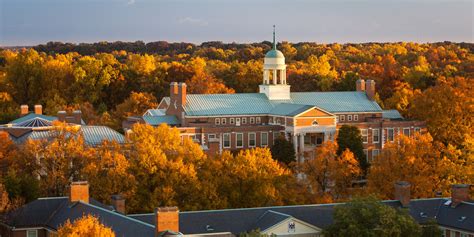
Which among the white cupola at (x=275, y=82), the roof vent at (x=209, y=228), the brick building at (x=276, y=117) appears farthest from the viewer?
the white cupola at (x=275, y=82)

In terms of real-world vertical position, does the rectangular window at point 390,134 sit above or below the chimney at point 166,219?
above

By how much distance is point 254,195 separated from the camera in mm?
70188

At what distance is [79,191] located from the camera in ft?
186

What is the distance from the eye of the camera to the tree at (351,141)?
313 ft

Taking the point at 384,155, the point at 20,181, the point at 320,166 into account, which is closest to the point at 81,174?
the point at 20,181

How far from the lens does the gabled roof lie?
52500 mm

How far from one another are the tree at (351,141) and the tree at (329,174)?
39.9ft

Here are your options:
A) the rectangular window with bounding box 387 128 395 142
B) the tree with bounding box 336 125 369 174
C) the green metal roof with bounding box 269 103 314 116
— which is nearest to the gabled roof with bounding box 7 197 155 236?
the tree with bounding box 336 125 369 174

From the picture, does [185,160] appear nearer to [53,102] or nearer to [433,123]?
[433,123]

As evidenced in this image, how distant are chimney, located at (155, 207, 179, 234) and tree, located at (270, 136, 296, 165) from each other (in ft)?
155

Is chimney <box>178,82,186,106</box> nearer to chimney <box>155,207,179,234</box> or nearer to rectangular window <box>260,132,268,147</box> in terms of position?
rectangular window <box>260,132,268,147</box>

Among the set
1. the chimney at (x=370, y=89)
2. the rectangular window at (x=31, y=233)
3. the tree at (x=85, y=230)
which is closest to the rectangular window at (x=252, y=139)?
the chimney at (x=370, y=89)

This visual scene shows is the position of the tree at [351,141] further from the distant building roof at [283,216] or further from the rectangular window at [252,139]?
the distant building roof at [283,216]

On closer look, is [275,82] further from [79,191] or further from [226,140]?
[79,191]
